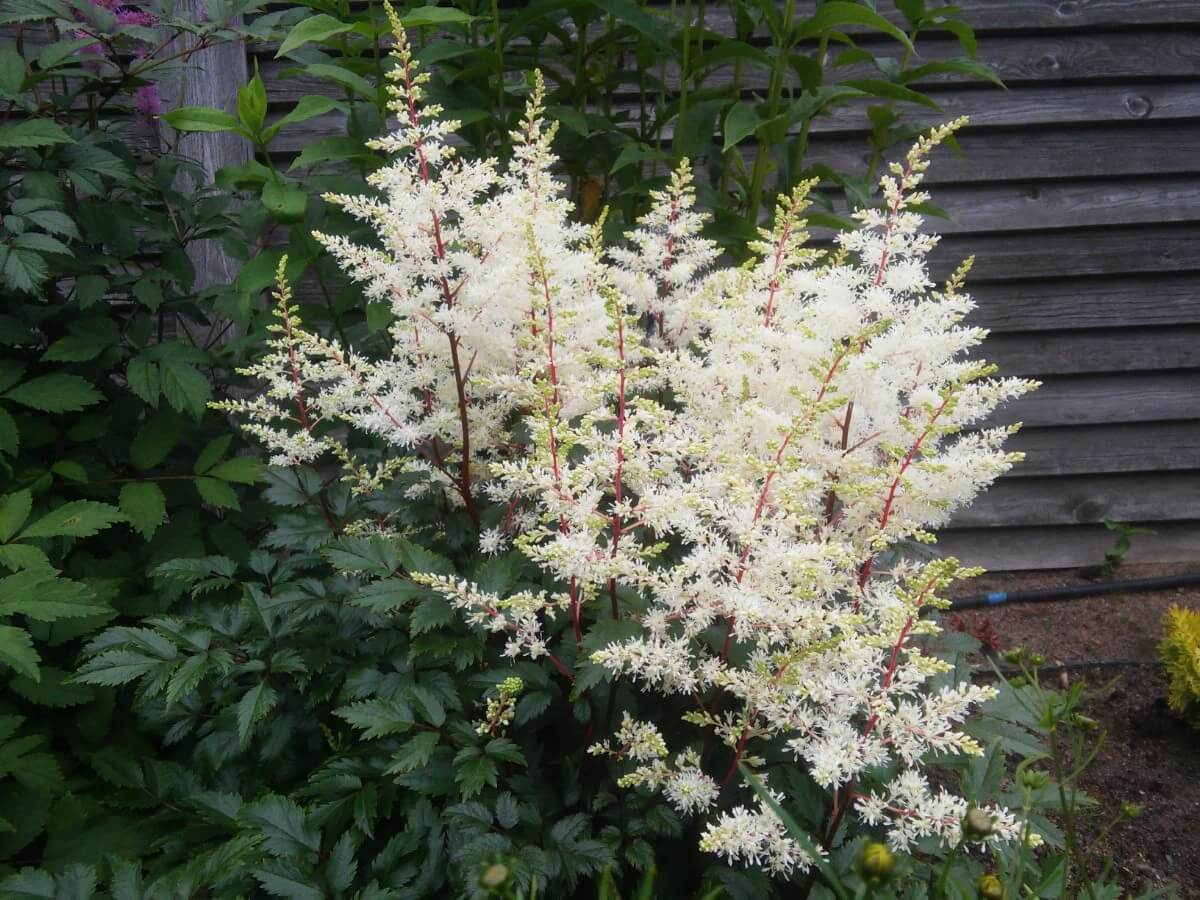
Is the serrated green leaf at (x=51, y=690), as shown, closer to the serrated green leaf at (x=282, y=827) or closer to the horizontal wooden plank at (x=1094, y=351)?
the serrated green leaf at (x=282, y=827)

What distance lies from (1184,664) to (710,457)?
1.92m

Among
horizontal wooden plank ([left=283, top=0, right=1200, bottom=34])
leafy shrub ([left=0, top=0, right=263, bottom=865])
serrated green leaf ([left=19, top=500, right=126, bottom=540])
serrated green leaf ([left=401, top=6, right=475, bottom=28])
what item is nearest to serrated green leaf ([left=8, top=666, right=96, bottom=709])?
leafy shrub ([left=0, top=0, right=263, bottom=865])

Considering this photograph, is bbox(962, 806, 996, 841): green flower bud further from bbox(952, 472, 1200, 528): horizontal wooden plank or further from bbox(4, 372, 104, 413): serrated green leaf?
bbox(952, 472, 1200, 528): horizontal wooden plank

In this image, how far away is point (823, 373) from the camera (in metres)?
1.07

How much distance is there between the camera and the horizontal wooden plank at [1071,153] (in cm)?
292

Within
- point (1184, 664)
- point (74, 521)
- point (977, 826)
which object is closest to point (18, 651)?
point (74, 521)

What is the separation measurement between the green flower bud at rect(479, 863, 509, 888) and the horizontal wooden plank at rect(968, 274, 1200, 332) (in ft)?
9.59

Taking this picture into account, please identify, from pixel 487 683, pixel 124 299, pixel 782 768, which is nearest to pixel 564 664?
pixel 487 683

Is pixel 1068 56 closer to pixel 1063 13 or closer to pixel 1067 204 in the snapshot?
pixel 1063 13

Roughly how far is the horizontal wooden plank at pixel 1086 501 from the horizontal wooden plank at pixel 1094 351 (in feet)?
1.45

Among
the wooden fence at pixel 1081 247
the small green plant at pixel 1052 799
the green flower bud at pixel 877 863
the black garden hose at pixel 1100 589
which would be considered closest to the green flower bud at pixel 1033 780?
the small green plant at pixel 1052 799

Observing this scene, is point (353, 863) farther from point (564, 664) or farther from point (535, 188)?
point (535, 188)

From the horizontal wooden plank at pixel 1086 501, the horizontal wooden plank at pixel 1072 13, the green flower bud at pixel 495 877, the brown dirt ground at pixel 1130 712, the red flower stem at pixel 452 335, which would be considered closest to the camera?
the green flower bud at pixel 495 877

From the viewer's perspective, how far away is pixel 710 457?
1.15m
